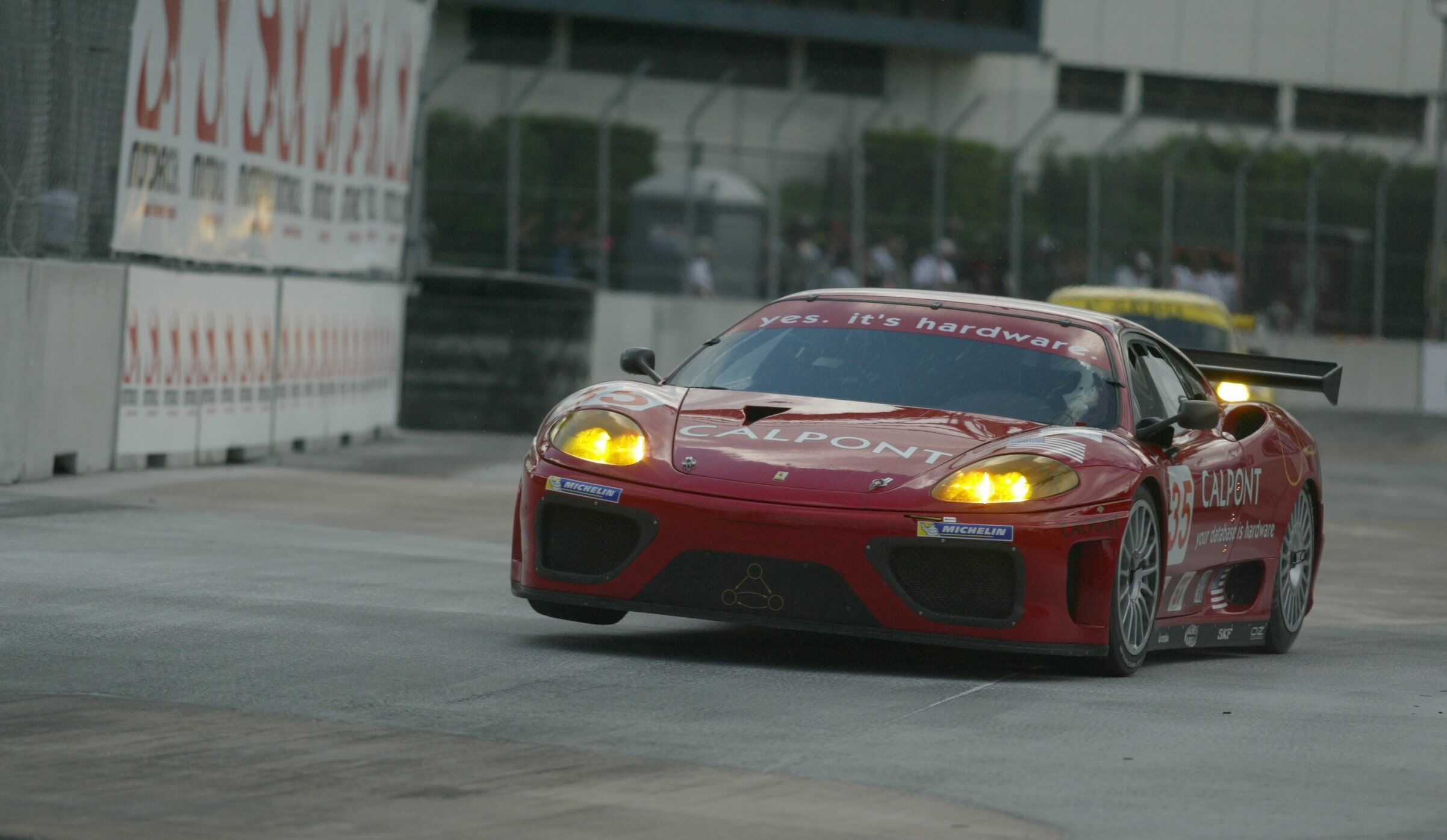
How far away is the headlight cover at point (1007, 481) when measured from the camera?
22.6ft

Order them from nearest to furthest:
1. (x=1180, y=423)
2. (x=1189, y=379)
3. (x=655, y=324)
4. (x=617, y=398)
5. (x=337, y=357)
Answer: (x=617, y=398)
(x=1180, y=423)
(x=1189, y=379)
(x=337, y=357)
(x=655, y=324)

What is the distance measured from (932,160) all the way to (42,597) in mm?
23886

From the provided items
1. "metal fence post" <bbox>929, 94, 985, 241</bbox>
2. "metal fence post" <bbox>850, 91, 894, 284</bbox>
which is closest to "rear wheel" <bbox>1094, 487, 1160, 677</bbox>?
"metal fence post" <bbox>850, 91, 894, 284</bbox>

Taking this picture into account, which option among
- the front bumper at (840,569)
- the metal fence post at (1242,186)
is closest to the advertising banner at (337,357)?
the front bumper at (840,569)

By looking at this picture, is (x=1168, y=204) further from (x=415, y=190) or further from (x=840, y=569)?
(x=840, y=569)

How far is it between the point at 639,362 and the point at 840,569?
166 cm

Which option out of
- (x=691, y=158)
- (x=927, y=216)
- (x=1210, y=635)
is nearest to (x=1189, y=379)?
(x=1210, y=635)

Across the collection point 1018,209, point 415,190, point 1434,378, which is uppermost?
point 1018,209

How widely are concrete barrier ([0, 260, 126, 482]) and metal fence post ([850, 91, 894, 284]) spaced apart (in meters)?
17.5

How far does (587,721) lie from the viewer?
19.3 feet

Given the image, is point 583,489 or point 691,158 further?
point 691,158

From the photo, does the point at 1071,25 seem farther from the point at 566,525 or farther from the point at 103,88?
the point at 566,525

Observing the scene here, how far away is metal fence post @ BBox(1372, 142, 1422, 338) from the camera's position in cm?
3456

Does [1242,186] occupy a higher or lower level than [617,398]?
higher
